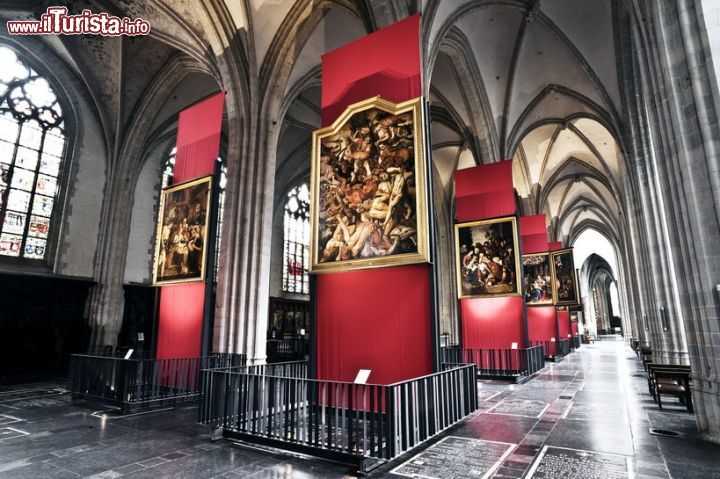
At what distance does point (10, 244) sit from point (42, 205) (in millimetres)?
1654

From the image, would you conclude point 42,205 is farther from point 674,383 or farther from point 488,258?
point 674,383

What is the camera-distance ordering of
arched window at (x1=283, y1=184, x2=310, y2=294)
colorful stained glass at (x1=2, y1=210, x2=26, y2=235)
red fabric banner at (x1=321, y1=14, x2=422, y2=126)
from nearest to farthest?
red fabric banner at (x1=321, y1=14, x2=422, y2=126) → colorful stained glass at (x1=2, y1=210, x2=26, y2=235) → arched window at (x1=283, y1=184, x2=310, y2=294)

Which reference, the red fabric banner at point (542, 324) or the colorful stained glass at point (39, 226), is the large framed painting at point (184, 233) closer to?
the colorful stained glass at point (39, 226)

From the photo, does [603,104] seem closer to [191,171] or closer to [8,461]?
[191,171]

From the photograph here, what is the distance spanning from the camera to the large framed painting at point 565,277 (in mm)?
19922

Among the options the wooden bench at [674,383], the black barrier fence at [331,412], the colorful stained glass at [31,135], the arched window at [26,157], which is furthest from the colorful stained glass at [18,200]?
the wooden bench at [674,383]

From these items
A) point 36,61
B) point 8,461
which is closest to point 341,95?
point 8,461

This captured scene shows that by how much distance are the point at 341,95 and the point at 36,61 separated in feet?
43.4

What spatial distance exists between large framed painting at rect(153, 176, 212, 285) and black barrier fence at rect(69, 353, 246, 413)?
1.94 meters

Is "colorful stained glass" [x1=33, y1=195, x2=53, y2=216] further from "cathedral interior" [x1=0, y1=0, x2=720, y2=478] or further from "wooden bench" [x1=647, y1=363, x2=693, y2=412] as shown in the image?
"wooden bench" [x1=647, y1=363, x2=693, y2=412]

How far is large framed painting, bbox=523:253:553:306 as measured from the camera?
55.3 ft

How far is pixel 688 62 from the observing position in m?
4.97

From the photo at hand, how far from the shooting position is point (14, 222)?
12.6 metres

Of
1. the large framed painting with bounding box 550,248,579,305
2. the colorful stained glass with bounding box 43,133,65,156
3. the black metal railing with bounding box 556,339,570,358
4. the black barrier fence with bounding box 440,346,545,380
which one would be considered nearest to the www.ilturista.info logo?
the colorful stained glass with bounding box 43,133,65,156
